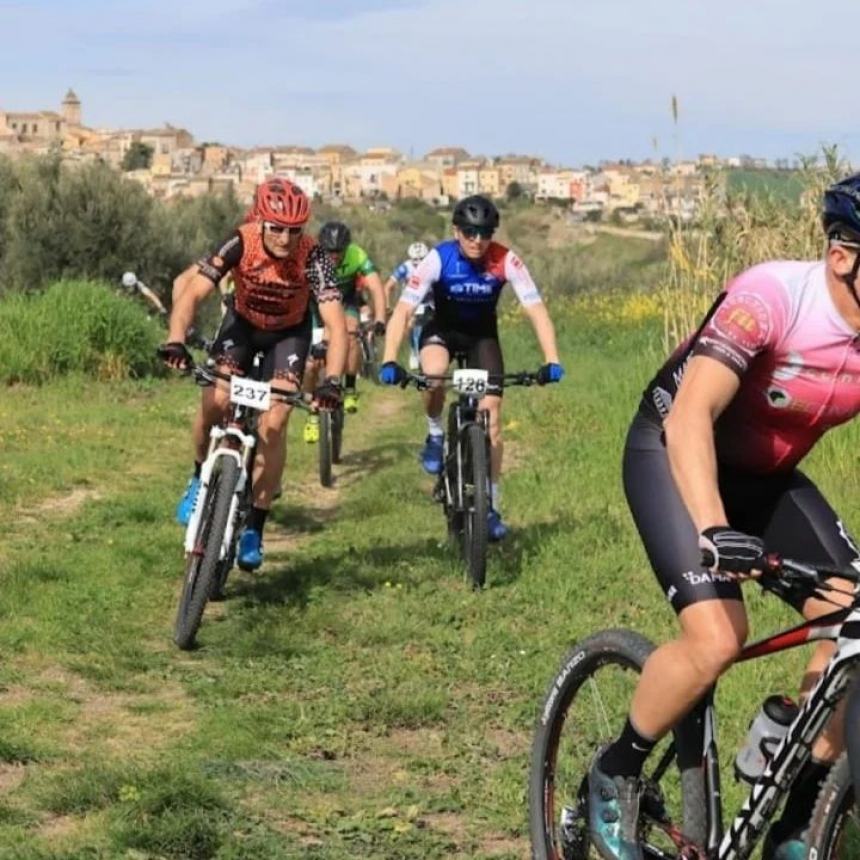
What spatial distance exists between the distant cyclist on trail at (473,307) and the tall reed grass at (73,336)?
29.9ft

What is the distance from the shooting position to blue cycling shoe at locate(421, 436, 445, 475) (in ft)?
31.8

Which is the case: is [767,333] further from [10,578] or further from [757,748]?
[10,578]

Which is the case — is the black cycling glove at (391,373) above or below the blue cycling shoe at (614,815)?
above

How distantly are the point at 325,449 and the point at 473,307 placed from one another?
334cm

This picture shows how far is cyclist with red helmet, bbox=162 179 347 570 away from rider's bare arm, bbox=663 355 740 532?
408 cm

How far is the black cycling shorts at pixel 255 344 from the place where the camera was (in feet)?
27.9

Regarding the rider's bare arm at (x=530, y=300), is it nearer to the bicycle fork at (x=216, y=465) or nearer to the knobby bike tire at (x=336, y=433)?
the bicycle fork at (x=216, y=465)

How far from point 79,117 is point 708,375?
517 ft

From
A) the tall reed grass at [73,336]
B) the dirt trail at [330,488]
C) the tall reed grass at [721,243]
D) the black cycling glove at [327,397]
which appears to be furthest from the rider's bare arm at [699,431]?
the tall reed grass at [73,336]

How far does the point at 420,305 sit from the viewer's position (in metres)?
9.20

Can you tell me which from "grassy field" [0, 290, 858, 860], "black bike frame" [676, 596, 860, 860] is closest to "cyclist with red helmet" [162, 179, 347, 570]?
"grassy field" [0, 290, 858, 860]

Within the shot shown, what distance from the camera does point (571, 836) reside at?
4391 millimetres

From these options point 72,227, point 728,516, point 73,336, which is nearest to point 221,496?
point 728,516

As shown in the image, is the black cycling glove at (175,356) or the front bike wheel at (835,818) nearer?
the front bike wheel at (835,818)
